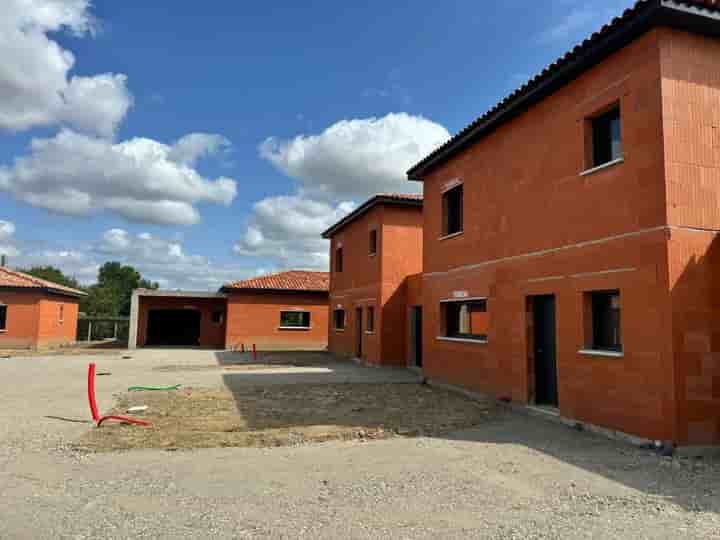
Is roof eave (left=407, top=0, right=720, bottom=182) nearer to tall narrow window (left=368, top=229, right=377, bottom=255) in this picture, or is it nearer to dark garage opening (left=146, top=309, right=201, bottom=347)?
tall narrow window (left=368, top=229, right=377, bottom=255)

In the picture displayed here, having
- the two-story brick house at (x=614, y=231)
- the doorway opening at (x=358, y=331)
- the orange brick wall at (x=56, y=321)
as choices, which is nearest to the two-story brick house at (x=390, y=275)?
the doorway opening at (x=358, y=331)

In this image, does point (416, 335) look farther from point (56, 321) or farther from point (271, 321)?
point (56, 321)

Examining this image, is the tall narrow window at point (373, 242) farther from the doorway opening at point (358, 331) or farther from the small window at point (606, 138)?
the small window at point (606, 138)

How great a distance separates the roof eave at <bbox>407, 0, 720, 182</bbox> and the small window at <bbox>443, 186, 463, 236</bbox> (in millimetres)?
2135

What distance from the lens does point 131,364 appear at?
63.3 feet

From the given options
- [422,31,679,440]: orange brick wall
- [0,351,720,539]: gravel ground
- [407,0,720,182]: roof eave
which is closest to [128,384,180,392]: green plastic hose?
[0,351,720,539]: gravel ground

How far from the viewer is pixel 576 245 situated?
8.13 metres

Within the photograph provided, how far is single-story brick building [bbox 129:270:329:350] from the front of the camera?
2717 cm

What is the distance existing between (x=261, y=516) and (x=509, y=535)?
2012mm

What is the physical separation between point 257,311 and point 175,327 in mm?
9347

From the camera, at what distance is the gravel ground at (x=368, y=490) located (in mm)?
4148

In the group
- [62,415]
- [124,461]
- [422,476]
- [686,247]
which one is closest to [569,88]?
[686,247]

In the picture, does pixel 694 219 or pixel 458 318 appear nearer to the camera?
pixel 694 219

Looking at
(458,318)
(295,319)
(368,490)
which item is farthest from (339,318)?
(368,490)
